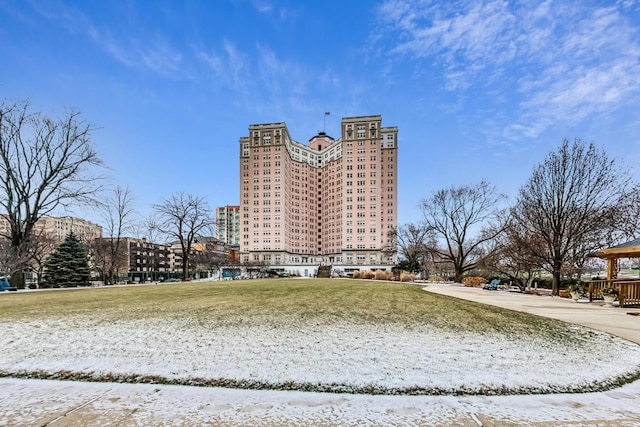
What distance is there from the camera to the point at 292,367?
450 cm

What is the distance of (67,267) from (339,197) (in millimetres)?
85060

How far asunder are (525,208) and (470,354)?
2195cm

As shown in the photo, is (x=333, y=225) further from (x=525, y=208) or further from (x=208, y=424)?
(x=208, y=424)

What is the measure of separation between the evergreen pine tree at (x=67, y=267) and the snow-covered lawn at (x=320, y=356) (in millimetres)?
25722

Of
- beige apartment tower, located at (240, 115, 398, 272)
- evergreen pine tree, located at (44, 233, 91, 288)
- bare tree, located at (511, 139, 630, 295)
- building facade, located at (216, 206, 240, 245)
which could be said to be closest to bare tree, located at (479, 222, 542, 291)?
bare tree, located at (511, 139, 630, 295)

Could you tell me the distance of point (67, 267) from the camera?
28047 millimetres

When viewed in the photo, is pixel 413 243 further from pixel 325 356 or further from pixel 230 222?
pixel 230 222

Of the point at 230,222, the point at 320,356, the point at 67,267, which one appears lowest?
the point at 67,267

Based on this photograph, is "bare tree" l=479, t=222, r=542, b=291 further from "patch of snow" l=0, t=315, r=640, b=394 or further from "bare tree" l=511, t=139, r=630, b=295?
"patch of snow" l=0, t=315, r=640, b=394

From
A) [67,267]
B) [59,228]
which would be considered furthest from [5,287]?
[59,228]

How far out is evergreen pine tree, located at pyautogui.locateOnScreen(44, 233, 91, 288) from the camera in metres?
27.2

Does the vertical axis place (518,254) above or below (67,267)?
above

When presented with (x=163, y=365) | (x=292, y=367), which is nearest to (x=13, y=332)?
(x=163, y=365)

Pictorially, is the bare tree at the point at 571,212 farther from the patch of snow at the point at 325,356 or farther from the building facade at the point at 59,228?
the building facade at the point at 59,228
